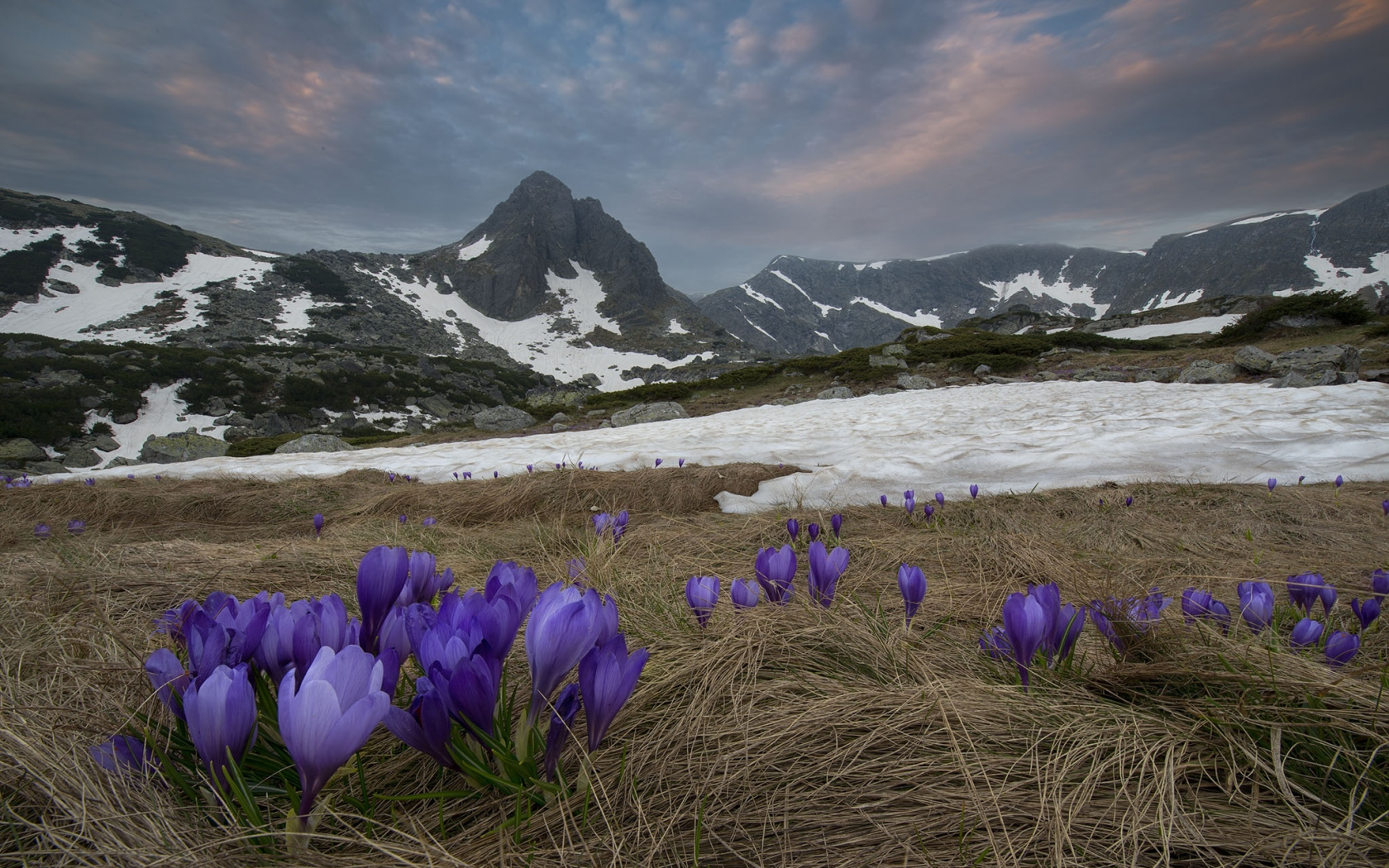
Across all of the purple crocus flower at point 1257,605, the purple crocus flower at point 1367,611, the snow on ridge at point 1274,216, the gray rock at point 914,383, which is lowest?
the gray rock at point 914,383

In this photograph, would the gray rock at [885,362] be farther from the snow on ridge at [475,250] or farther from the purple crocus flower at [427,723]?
the snow on ridge at [475,250]

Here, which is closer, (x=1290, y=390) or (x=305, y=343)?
(x=1290, y=390)

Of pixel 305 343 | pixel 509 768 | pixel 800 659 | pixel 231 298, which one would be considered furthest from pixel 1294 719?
pixel 231 298

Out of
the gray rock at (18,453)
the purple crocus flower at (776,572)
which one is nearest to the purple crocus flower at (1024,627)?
the purple crocus flower at (776,572)

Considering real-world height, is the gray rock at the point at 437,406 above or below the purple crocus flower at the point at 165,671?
below

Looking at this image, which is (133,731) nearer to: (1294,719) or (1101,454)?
(1294,719)

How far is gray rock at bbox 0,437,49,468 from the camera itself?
21578 mm

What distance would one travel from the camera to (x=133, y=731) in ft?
3.21

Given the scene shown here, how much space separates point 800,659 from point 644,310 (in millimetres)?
108177

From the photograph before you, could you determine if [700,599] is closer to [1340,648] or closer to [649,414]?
[1340,648]

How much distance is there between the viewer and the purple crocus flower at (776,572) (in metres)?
1.84

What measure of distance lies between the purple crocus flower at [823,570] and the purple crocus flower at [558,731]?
0.98 meters

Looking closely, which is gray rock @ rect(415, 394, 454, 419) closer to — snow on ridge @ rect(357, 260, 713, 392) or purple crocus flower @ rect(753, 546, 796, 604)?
snow on ridge @ rect(357, 260, 713, 392)

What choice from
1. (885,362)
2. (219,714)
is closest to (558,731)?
(219,714)
